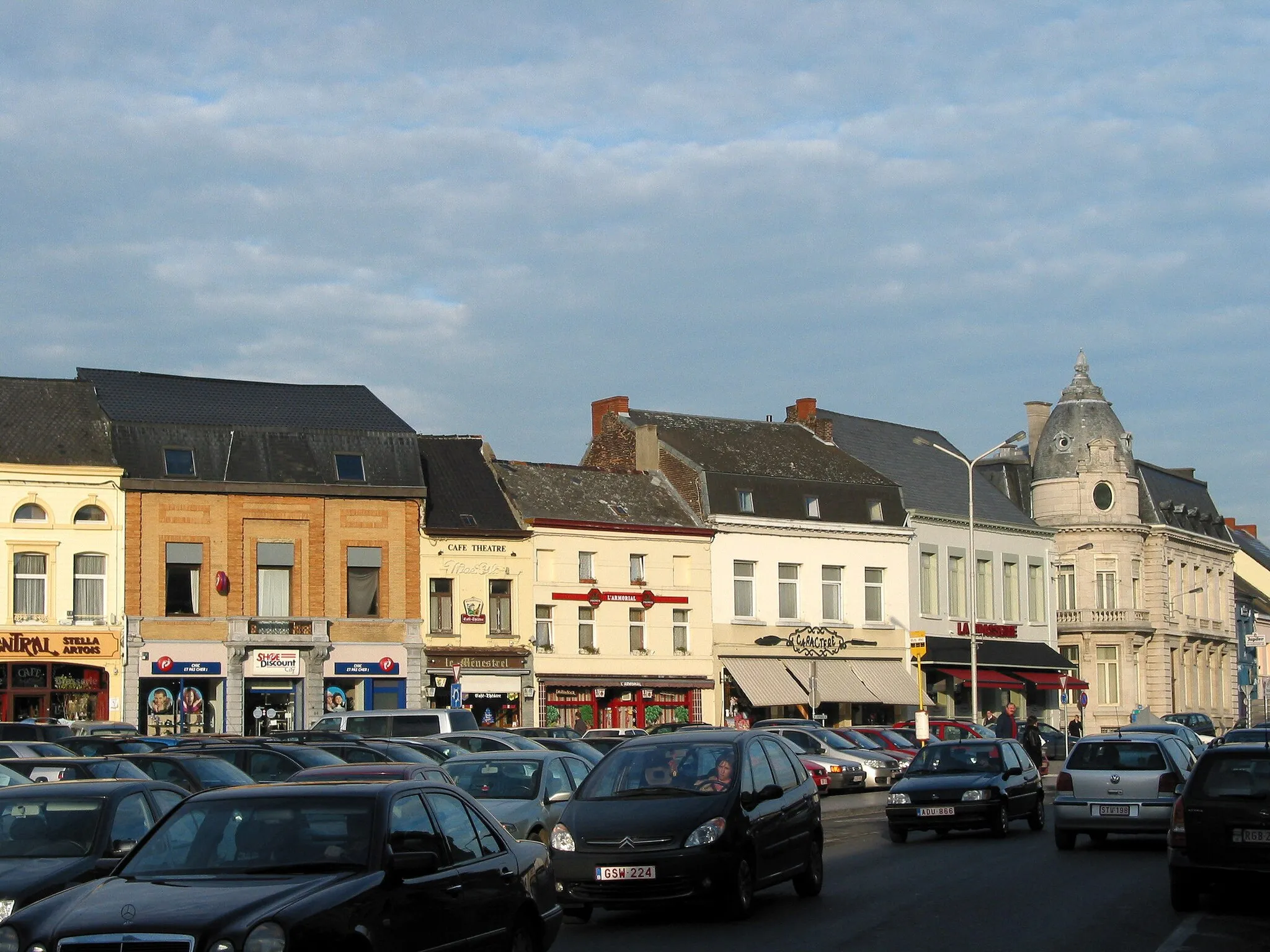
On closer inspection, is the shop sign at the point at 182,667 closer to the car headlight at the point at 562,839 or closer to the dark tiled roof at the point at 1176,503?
the car headlight at the point at 562,839

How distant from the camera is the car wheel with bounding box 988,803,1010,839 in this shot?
2620cm

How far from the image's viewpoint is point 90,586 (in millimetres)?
49312

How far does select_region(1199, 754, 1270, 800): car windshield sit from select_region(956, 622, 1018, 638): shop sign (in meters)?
50.6

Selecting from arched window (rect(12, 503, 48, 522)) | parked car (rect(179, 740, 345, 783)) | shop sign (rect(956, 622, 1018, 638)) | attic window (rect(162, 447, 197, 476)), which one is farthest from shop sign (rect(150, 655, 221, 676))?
shop sign (rect(956, 622, 1018, 638))

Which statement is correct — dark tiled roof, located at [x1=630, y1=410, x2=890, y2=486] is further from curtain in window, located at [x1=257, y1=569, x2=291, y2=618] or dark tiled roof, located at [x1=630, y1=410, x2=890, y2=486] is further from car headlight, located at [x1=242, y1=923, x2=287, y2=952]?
car headlight, located at [x1=242, y1=923, x2=287, y2=952]

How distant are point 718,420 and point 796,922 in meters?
50.4

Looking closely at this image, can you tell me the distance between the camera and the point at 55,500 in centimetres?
4891

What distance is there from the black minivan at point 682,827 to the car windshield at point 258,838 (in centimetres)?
609

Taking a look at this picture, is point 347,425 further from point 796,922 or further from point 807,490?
point 796,922

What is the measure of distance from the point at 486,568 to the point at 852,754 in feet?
56.4

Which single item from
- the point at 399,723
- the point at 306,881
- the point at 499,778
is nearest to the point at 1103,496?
the point at 399,723

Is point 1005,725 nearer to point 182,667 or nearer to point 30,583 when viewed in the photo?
point 182,667

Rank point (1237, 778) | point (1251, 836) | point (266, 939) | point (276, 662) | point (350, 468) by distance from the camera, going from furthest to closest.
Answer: point (350, 468) < point (276, 662) < point (1237, 778) < point (1251, 836) < point (266, 939)

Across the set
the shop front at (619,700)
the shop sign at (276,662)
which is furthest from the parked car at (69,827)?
the shop front at (619,700)
